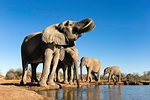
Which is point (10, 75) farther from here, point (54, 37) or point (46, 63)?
point (54, 37)

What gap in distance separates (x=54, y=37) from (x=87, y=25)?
6.45 feet

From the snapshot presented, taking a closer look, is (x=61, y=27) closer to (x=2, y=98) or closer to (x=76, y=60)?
(x=76, y=60)

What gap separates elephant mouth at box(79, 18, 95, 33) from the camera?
7.65 meters

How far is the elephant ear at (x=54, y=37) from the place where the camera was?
25.9 feet

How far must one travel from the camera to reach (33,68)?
11188mm

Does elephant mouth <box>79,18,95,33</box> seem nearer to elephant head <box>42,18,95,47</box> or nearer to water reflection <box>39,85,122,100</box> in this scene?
elephant head <box>42,18,95,47</box>

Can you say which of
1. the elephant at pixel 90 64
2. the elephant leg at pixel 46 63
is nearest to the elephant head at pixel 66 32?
the elephant leg at pixel 46 63

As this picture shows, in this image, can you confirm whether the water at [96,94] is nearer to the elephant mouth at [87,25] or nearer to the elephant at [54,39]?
the elephant at [54,39]

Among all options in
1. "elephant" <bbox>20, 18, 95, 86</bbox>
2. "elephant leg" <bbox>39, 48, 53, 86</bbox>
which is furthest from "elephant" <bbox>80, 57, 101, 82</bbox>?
"elephant leg" <bbox>39, 48, 53, 86</bbox>

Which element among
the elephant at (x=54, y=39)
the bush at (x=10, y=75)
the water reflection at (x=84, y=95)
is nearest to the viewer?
the water reflection at (x=84, y=95)

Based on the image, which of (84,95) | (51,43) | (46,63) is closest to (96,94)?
(84,95)

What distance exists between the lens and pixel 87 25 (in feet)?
24.9

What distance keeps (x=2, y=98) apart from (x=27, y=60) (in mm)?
6468

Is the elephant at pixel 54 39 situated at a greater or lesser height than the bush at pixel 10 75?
greater
